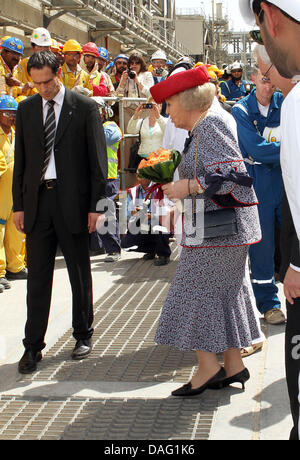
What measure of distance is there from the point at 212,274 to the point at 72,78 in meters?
5.47

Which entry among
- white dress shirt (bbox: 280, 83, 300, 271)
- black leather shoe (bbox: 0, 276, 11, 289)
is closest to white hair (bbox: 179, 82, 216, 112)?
white dress shirt (bbox: 280, 83, 300, 271)

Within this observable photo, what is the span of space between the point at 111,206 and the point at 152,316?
99.5 inches

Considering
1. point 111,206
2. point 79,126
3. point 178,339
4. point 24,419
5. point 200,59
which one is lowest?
point 24,419

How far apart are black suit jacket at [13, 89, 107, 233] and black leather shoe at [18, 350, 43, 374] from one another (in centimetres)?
81

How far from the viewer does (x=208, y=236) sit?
381cm

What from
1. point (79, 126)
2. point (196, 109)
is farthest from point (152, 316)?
point (196, 109)

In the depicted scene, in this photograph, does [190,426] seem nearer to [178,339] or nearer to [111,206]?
[178,339]

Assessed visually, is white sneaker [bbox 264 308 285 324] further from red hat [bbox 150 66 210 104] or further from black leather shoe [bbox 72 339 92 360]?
Answer: red hat [bbox 150 66 210 104]

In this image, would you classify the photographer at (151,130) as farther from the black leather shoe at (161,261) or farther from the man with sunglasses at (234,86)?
the man with sunglasses at (234,86)

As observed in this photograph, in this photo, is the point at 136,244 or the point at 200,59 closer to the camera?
the point at 136,244

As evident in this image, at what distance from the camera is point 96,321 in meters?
5.46

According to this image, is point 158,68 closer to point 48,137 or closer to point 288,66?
point 48,137

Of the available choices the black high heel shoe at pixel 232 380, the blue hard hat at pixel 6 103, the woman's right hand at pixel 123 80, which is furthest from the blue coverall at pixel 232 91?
the black high heel shoe at pixel 232 380

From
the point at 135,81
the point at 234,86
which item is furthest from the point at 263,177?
the point at 234,86
